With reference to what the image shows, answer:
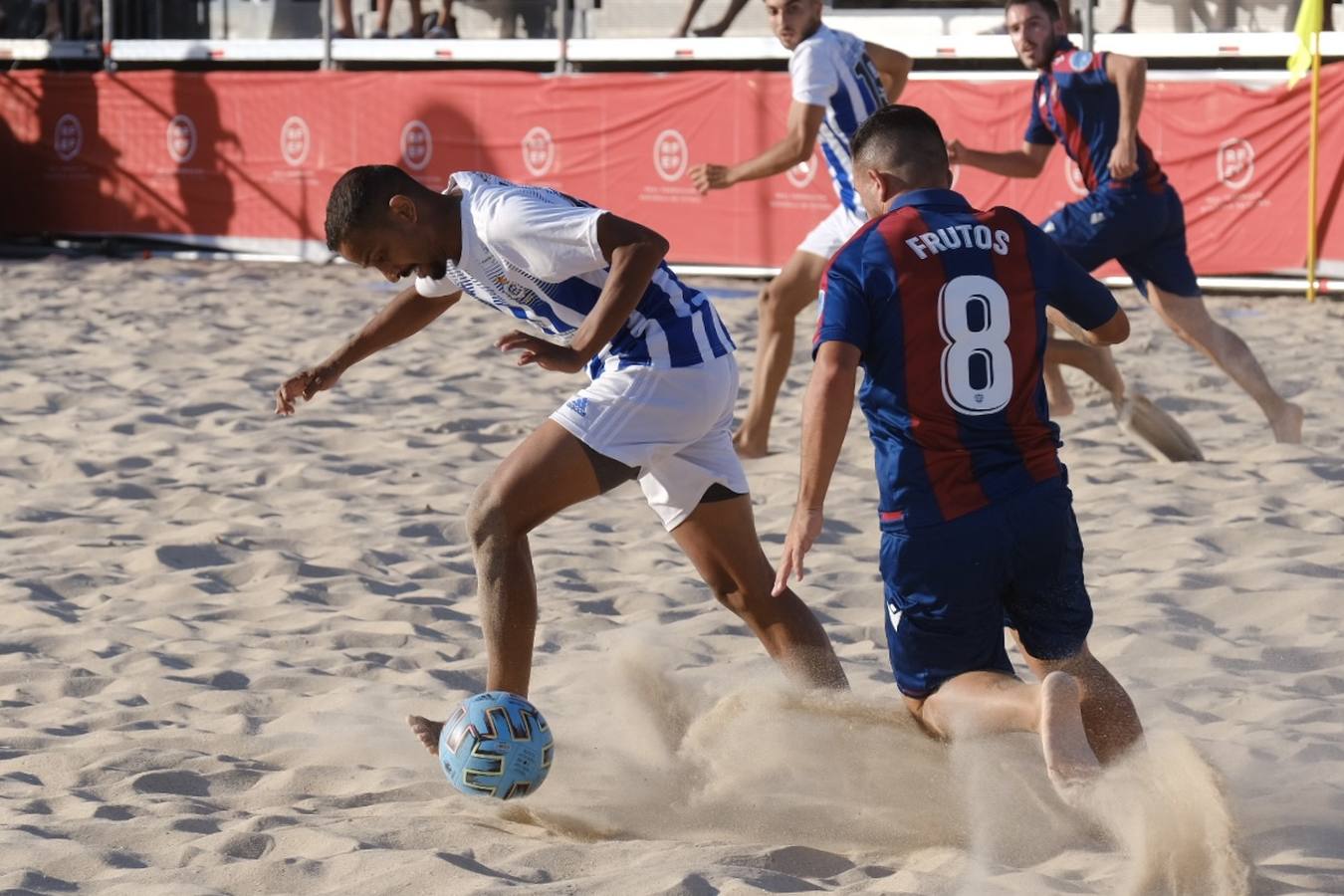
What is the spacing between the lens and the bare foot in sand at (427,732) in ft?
12.0

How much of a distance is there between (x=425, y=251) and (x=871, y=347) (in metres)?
1.06

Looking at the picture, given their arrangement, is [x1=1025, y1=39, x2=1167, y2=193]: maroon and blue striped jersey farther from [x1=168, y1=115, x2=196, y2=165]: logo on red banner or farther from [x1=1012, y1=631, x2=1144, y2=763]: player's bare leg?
[x1=168, y1=115, x2=196, y2=165]: logo on red banner

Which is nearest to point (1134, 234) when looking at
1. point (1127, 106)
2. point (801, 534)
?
point (1127, 106)

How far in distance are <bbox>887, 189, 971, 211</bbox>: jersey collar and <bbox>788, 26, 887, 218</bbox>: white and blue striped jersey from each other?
3.32 metres

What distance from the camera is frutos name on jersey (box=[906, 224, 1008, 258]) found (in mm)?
3217

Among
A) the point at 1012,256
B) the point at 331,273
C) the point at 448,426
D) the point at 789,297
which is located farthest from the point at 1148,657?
the point at 331,273

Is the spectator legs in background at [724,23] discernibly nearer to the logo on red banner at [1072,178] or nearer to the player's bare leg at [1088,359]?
the logo on red banner at [1072,178]

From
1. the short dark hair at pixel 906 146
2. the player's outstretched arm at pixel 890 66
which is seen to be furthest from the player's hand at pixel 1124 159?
the short dark hair at pixel 906 146

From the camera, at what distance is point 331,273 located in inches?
572

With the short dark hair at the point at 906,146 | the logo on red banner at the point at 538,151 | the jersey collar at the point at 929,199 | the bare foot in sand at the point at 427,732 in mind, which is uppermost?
the short dark hair at the point at 906,146

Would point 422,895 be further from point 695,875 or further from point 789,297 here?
point 789,297

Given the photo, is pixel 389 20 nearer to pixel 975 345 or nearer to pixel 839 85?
pixel 839 85

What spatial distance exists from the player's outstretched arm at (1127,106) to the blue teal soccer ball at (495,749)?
4155 mm

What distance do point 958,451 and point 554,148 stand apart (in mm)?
11612
